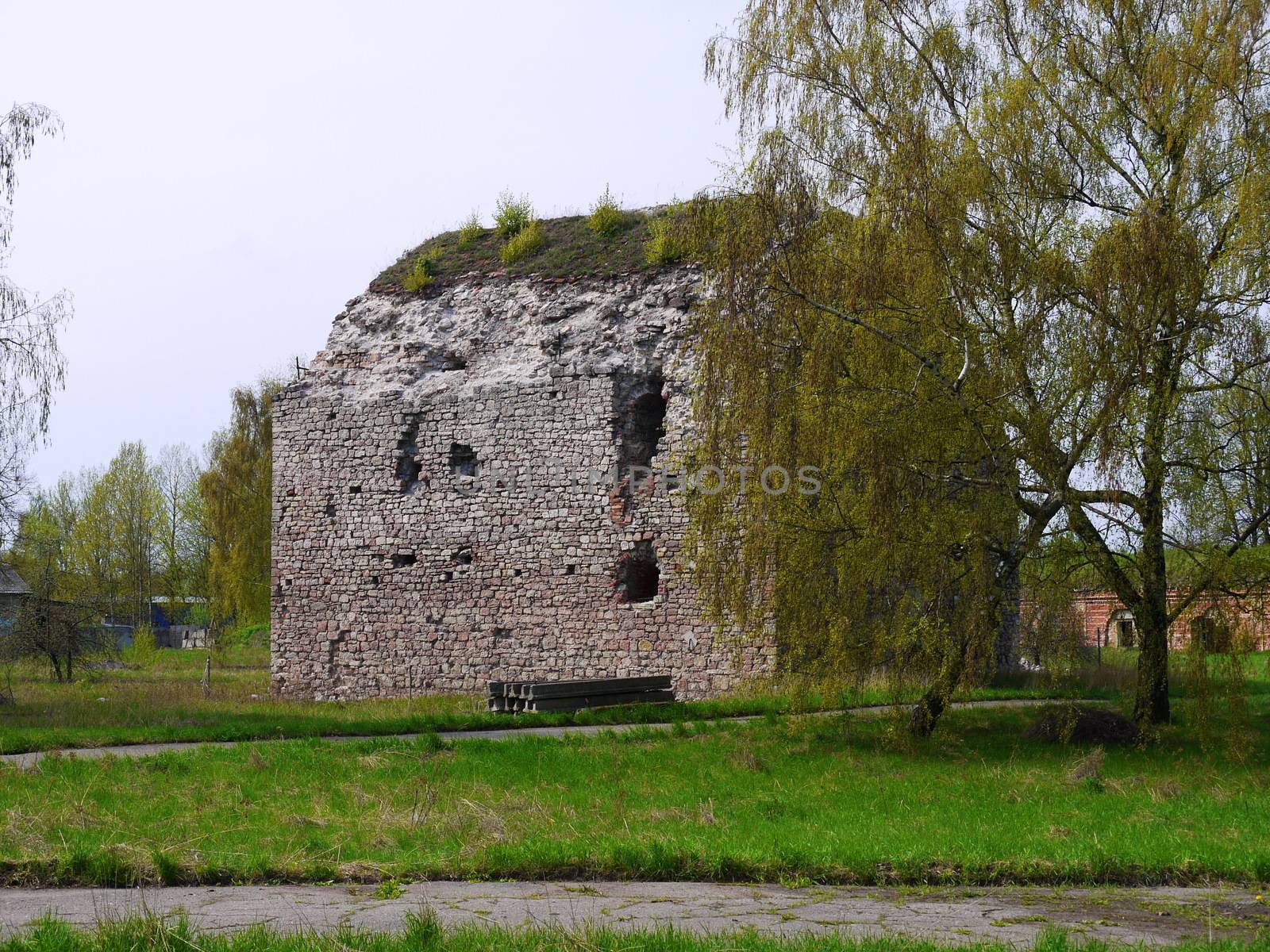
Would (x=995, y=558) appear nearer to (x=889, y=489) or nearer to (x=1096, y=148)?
(x=889, y=489)

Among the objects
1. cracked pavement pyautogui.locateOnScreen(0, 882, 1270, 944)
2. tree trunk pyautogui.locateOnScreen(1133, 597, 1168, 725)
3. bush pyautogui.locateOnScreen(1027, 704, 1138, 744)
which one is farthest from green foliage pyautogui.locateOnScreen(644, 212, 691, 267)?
cracked pavement pyautogui.locateOnScreen(0, 882, 1270, 944)

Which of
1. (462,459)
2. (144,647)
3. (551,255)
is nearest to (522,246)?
(551,255)

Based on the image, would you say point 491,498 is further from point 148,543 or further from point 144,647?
point 148,543

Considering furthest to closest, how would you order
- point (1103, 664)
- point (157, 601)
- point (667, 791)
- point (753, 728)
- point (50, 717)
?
point (157, 601)
point (1103, 664)
point (50, 717)
point (753, 728)
point (667, 791)

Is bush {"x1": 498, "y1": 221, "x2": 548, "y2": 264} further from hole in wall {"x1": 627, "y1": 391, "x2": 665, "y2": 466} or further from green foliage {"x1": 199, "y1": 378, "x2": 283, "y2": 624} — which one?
green foliage {"x1": 199, "y1": 378, "x2": 283, "y2": 624}

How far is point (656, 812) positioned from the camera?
8.63 m

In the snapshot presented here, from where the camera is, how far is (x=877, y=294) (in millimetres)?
11492

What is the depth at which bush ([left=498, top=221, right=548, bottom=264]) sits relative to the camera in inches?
864

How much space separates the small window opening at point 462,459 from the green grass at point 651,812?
8.64m

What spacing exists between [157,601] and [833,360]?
46086 millimetres

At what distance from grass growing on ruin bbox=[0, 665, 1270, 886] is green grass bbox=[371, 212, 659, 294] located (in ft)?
33.1

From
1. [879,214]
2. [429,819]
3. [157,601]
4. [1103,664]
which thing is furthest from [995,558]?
[157,601]

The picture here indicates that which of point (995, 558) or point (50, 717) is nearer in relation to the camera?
point (995, 558)

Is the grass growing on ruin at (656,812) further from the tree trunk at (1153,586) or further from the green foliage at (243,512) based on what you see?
the green foliage at (243,512)
